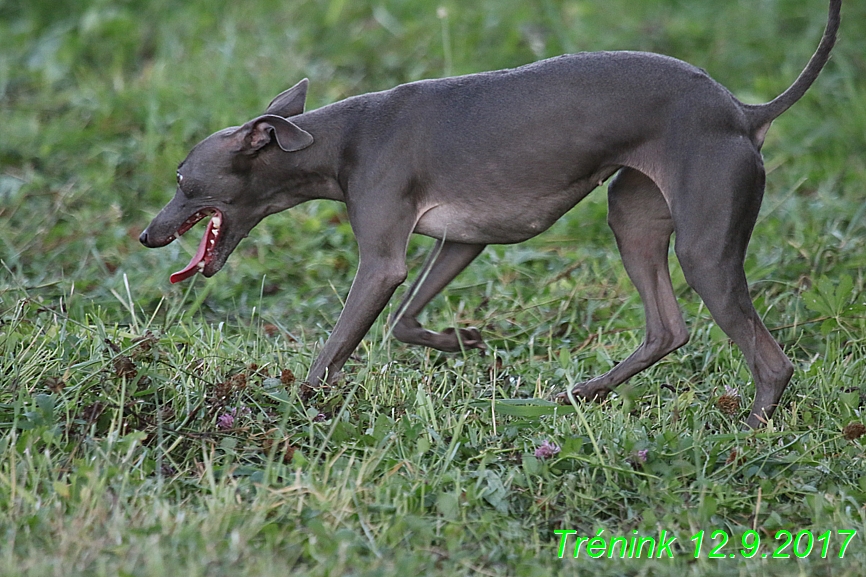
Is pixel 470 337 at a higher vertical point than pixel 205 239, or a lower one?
lower

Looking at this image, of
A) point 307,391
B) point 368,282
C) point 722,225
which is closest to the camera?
point 722,225

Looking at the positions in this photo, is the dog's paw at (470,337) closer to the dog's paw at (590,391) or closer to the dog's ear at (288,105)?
the dog's paw at (590,391)

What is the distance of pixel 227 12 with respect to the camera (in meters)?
8.54

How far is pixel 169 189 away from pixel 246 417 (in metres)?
2.96

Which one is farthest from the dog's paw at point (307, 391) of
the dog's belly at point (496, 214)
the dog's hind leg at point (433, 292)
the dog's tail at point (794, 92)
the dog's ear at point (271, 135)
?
the dog's tail at point (794, 92)

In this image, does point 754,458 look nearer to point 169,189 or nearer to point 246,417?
point 246,417

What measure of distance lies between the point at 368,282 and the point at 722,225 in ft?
4.00

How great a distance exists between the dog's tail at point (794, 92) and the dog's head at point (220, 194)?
161 centimetres

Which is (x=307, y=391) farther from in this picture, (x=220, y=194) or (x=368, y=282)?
(x=220, y=194)

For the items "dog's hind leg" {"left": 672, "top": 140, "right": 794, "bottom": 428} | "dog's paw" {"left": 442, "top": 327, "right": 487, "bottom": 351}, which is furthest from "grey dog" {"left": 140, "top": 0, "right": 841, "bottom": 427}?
"dog's paw" {"left": 442, "top": 327, "right": 487, "bottom": 351}

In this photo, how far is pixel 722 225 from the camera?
12.5 feet

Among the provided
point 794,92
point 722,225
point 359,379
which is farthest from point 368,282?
point 794,92

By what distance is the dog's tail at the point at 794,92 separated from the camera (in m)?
3.96

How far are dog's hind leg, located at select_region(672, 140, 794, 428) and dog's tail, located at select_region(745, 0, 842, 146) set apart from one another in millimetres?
129
